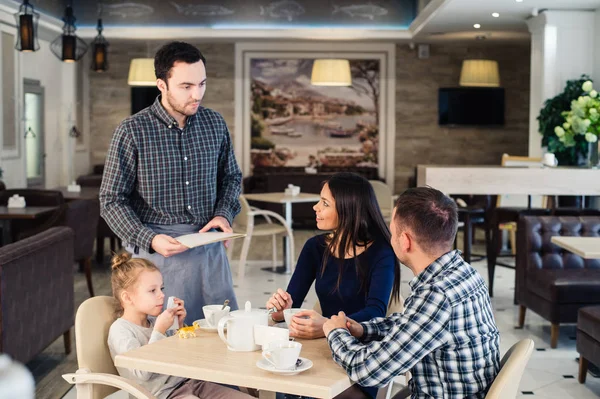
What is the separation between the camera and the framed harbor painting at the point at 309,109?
13516 mm

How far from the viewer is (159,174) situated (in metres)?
2.77

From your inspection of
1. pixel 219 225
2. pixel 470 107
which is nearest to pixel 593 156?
pixel 219 225

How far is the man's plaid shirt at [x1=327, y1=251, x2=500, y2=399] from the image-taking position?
1.92 meters

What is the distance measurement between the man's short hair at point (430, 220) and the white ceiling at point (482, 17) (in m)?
7.24

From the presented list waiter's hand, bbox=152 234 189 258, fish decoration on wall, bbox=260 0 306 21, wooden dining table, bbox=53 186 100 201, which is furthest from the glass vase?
fish decoration on wall, bbox=260 0 306 21

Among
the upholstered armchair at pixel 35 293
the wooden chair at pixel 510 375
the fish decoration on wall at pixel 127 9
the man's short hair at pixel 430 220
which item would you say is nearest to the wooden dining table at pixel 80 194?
the upholstered armchair at pixel 35 293

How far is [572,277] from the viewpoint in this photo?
542 centimetres

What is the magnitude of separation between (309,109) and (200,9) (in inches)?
99.4

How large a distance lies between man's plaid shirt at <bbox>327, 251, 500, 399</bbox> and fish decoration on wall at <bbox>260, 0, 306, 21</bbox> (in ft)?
36.5

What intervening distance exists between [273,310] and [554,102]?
6.99 metres

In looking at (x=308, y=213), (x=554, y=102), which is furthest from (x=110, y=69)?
(x=554, y=102)

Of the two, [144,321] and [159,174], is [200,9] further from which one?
[144,321]

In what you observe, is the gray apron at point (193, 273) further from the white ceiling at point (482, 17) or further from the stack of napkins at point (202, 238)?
the white ceiling at point (482, 17)

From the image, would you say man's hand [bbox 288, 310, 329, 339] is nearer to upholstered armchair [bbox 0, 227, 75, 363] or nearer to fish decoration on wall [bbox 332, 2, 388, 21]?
upholstered armchair [bbox 0, 227, 75, 363]
